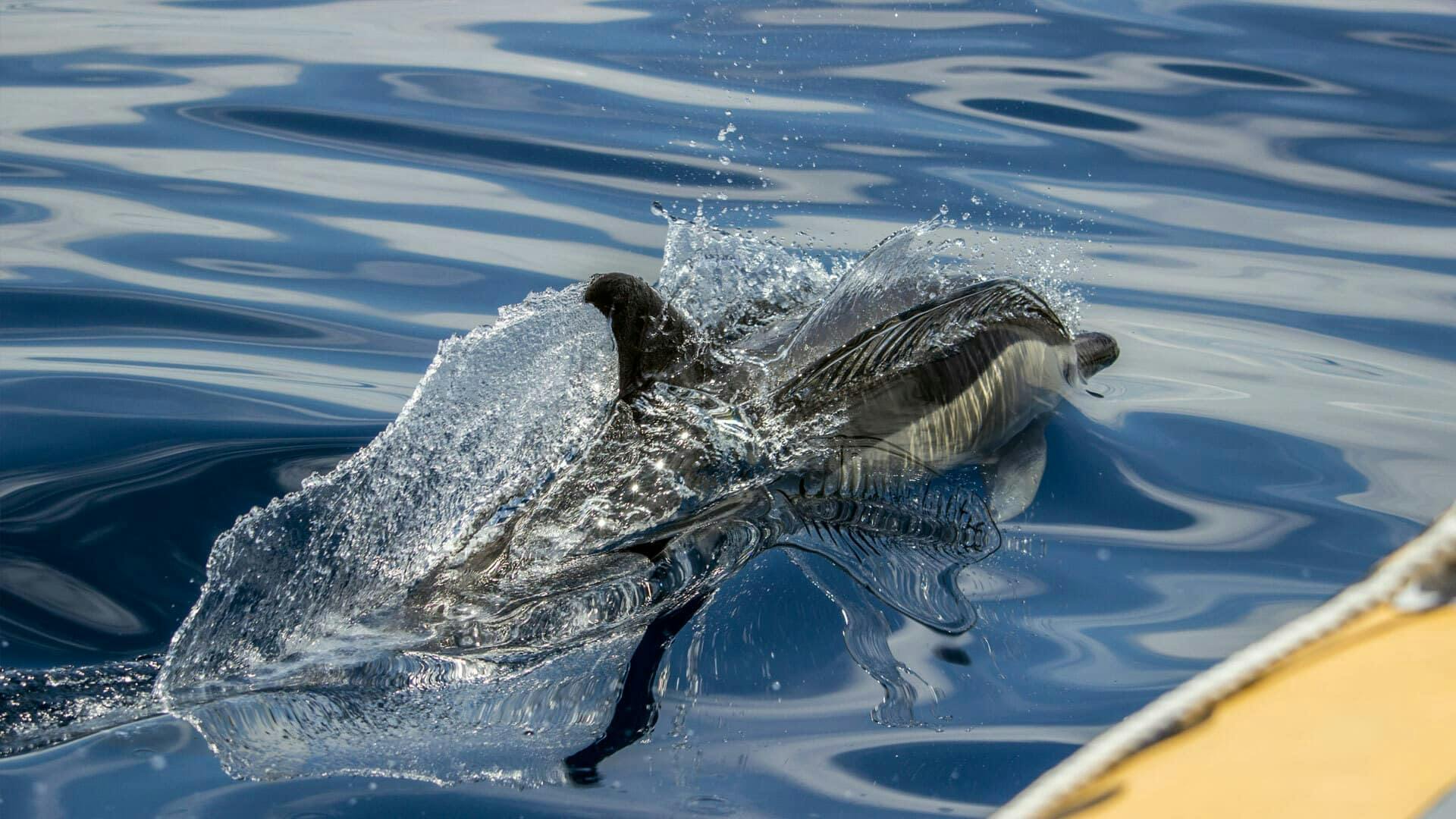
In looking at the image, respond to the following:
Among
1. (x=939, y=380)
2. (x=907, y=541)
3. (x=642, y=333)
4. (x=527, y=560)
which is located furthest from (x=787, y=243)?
(x=527, y=560)

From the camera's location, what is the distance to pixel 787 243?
6508mm

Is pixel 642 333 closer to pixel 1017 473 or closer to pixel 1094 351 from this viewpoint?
pixel 1017 473

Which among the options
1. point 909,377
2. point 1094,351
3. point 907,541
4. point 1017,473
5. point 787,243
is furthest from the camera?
point 787,243

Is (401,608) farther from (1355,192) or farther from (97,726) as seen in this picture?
(1355,192)

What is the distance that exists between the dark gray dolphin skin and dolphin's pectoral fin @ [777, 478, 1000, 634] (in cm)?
15

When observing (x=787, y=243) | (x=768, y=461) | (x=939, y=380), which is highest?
(x=787, y=243)

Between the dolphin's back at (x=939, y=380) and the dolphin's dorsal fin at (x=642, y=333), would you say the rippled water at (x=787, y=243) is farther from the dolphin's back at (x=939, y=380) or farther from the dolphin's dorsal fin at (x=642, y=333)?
the dolphin's dorsal fin at (x=642, y=333)

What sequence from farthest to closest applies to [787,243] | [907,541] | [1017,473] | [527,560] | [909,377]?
[787,243] < [1017,473] < [909,377] < [907,541] < [527,560]

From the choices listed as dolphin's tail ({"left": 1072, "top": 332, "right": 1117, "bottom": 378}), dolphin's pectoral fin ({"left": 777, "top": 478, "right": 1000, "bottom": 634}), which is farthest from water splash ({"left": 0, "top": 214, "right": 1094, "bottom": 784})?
dolphin's tail ({"left": 1072, "top": 332, "right": 1117, "bottom": 378})

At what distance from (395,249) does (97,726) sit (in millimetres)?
4087

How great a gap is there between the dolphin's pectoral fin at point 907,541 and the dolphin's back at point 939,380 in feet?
0.59

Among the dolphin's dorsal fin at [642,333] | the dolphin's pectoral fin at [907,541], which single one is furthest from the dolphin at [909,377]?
the dolphin's pectoral fin at [907,541]

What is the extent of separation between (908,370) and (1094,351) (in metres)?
1.27

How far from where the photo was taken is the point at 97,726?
279 centimetres
